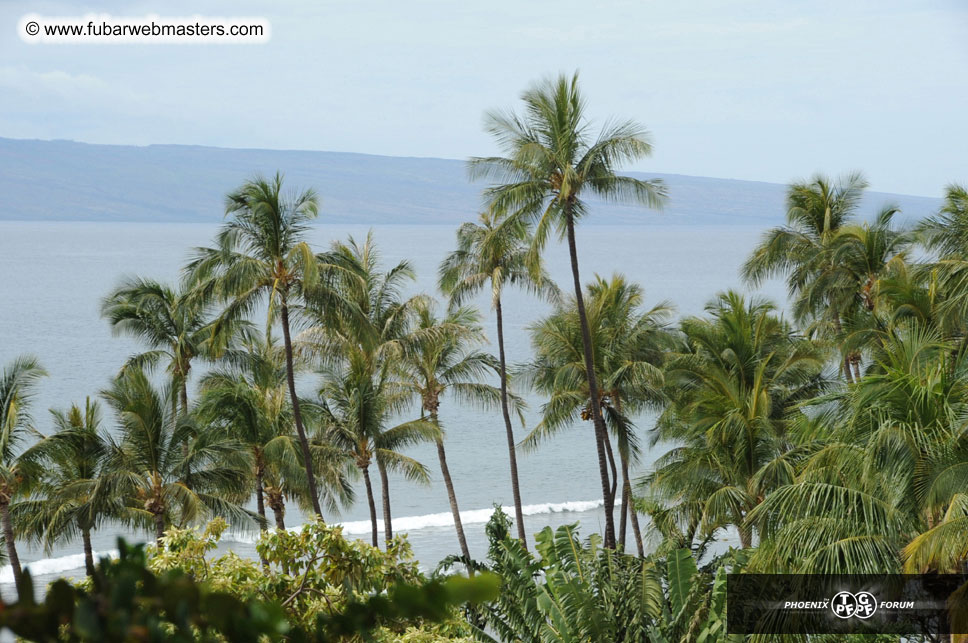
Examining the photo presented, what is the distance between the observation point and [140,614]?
2012 mm

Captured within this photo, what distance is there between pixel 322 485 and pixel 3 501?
10.0 metres

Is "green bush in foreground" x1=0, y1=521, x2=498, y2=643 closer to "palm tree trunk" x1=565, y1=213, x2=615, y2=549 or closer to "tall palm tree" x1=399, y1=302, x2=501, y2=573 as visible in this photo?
"palm tree trunk" x1=565, y1=213, x2=615, y2=549

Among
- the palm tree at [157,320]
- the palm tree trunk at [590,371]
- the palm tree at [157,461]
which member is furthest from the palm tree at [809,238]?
the palm tree at [157,461]

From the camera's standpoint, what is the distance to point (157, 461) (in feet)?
68.8

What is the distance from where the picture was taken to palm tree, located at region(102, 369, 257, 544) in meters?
20.6

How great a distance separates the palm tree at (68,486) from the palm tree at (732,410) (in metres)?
12.0

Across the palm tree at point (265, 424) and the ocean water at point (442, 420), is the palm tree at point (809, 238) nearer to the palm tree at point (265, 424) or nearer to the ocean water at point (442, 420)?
the ocean water at point (442, 420)

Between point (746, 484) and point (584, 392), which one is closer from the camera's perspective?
point (746, 484)

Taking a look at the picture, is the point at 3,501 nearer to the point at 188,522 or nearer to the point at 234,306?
the point at 188,522

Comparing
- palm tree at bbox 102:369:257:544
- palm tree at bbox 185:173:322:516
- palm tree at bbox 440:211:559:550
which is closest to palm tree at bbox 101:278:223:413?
palm tree at bbox 102:369:257:544

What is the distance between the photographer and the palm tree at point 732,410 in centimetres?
1925

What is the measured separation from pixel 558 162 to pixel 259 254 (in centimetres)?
683

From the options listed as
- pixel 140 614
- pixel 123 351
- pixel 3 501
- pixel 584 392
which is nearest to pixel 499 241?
pixel 584 392

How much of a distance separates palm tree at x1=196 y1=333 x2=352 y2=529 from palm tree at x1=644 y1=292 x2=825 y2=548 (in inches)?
344
